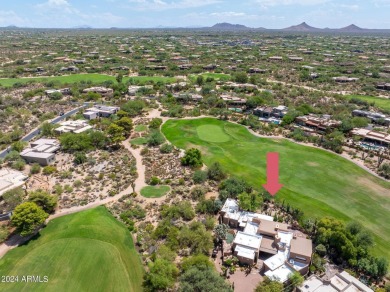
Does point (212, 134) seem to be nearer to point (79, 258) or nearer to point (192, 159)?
point (192, 159)

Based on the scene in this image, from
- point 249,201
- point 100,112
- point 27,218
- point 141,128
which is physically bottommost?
point 141,128

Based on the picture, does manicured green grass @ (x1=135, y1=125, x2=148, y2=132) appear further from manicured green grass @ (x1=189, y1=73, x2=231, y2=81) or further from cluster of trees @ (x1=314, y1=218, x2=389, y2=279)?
manicured green grass @ (x1=189, y1=73, x2=231, y2=81)

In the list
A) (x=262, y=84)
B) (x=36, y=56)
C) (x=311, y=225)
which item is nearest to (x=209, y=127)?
(x=311, y=225)

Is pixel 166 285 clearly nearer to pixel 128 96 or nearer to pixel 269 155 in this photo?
pixel 269 155

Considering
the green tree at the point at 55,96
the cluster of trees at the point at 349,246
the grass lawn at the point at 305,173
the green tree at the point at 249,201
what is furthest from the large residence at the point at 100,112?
→ the cluster of trees at the point at 349,246

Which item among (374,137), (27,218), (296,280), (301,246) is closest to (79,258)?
(27,218)
